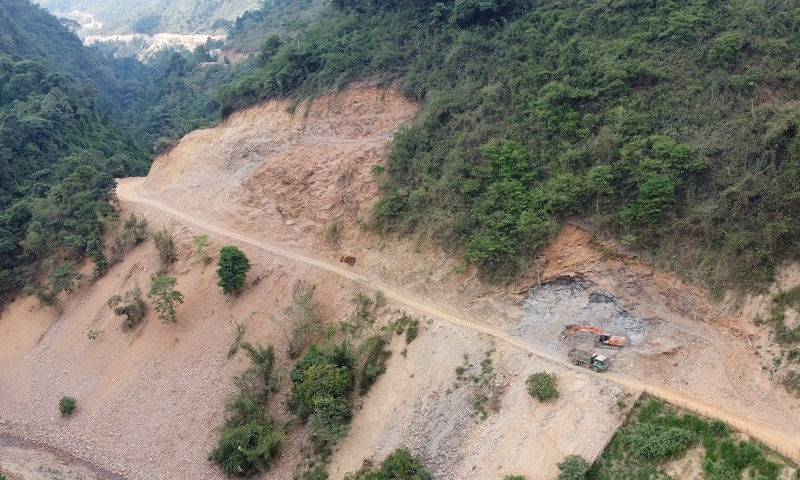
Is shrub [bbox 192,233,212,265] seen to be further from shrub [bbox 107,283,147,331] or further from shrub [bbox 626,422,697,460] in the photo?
shrub [bbox 626,422,697,460]

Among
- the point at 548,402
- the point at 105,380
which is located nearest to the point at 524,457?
the point at 548,402

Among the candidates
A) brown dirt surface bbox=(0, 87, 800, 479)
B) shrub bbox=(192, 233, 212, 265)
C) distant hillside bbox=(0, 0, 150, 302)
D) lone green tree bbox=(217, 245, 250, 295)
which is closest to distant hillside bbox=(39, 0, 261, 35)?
distant hillside bbox=(0, 0, 150, 302)

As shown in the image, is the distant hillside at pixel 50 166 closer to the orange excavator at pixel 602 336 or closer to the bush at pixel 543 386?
the bush at pixel 543 386

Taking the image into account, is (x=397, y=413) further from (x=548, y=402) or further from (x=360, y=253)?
(x=360, y=253)

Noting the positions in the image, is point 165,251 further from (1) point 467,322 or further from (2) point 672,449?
(2) point 672,449

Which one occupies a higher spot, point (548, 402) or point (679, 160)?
point (679, 160)

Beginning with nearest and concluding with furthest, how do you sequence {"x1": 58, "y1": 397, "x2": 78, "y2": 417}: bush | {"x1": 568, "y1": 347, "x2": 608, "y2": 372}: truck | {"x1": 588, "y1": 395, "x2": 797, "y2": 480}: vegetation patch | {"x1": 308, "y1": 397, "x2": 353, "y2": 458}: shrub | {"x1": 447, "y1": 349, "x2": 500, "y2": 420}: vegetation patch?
{"x1": 588, "y1": 395, "x2": 797, "y2": 480}: vegetation patch, {"x1": 568, "y1": 347, "x2": 608, "y2": 372}: truck, {"x1": 447, "y1": 349, "x2": 500, "y2": 420}: vegetation patch, {"x1": 308, "y1": 397, "x2": 353, "y2": 458}: shrub, {"x1": 58, "y1": 397, "x2": 78, "y2": 417}: bush
